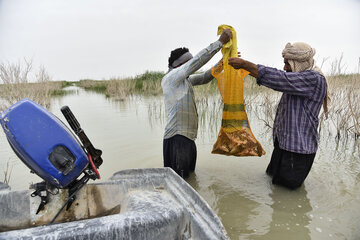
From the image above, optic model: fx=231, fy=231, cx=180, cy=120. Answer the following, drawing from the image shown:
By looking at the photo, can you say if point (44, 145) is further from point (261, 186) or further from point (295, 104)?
point (261, 186)

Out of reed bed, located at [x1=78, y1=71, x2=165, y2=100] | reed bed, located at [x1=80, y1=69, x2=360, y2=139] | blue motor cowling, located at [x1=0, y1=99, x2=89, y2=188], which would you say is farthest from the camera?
reed bed, located at [x1=78, y1=71, x2=165, y2=100]

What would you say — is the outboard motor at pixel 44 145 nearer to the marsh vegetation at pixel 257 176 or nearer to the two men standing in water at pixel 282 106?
the two men standing in water at pixel 282 106

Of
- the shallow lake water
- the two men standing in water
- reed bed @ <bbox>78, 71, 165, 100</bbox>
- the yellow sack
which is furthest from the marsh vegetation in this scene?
reed bed @ <bbox>78, 71, 165, 100</bbox>

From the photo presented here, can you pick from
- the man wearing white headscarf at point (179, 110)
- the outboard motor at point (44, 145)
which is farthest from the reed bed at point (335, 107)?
the outboard motor at point (44, 145)

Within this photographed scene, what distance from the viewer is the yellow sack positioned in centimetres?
262

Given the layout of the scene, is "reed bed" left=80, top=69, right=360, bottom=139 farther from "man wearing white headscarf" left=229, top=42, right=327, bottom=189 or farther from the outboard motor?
the outboard motor

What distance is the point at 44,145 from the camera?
1.55 metres

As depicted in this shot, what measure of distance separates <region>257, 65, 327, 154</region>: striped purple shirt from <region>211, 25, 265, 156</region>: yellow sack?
339 millimetres

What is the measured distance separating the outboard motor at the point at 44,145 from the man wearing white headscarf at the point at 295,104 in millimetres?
1621

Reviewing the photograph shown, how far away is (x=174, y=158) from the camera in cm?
271

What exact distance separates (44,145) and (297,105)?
2294 millimetres

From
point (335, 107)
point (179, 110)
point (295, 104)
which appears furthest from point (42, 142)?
point (335, 107)

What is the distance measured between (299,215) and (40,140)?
2375mm

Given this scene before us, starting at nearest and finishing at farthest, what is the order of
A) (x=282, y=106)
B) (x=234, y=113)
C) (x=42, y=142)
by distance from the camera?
(x=42, y=142) → (x=282, y=106) → (x=234, y=113)
